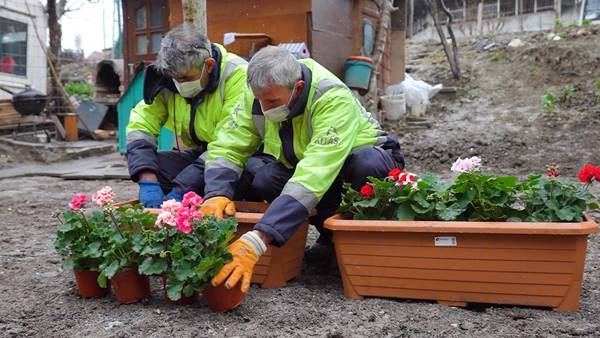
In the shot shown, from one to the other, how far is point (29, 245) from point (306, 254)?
1.76 meters

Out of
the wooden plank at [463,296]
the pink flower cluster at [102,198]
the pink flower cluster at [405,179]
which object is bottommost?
the wooden plank at [463,296]

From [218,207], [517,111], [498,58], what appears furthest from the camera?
[498,58]

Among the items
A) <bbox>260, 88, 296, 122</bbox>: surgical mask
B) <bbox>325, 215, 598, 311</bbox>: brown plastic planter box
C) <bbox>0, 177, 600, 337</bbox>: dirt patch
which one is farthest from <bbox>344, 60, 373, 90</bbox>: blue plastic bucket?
<bbox>325, 215, 598, 311</bbox>: brown plastic planter box

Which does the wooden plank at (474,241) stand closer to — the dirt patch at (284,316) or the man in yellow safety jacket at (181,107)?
the dirt patch at (284,316)

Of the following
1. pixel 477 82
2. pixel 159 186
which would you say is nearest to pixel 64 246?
pixel 159 186

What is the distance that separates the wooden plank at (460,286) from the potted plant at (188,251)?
0.53m

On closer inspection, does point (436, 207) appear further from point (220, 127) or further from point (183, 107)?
point (183, 107)

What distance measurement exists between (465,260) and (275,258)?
31.6 inches

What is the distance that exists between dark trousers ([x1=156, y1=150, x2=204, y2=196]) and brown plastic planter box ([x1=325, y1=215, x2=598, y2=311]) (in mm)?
923

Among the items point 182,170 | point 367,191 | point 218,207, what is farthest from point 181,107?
point 367,191

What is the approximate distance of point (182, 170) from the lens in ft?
11.1

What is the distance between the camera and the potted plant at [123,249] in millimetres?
2334

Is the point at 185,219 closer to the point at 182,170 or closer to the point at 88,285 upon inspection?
the point at 88,285

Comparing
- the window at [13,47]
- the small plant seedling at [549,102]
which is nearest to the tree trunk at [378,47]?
the small plant seedling at [549,102]
